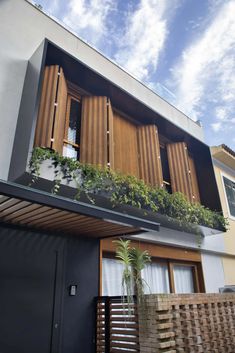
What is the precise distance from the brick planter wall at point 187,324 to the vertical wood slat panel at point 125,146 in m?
3.24

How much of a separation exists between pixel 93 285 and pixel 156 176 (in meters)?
3.19

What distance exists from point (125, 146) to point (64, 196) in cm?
275

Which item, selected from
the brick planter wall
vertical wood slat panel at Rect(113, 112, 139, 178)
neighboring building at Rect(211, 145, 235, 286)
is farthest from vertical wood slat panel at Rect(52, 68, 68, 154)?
neighboring building at Rect(211, 145, 235, 286)

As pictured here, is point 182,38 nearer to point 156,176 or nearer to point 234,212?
point 156,176

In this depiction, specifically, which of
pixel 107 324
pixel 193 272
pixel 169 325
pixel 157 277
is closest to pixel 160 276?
pixel 157 277

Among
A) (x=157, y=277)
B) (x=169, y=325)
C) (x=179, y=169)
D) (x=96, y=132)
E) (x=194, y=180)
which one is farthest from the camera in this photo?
(x=194, y=180)

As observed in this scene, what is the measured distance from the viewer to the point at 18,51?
6.11m

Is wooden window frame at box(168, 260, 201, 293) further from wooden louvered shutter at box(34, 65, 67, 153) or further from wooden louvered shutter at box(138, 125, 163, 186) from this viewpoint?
wooden louvered shutter at box(34, 65, 67, 153)

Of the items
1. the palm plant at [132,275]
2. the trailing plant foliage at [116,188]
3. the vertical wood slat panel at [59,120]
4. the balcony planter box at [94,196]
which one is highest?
the vertical wood slat panel at [59,120]

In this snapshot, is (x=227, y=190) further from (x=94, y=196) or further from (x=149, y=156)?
(x=94, y=196)

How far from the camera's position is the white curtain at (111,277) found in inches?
240

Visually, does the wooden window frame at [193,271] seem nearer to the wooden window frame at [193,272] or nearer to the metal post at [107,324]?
the wooden window frame at [193,272]

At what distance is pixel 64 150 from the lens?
19.6ft

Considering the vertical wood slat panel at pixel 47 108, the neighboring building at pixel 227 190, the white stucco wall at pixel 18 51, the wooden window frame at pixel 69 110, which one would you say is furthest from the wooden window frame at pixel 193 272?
the white stucco wall at pixel 18 51
